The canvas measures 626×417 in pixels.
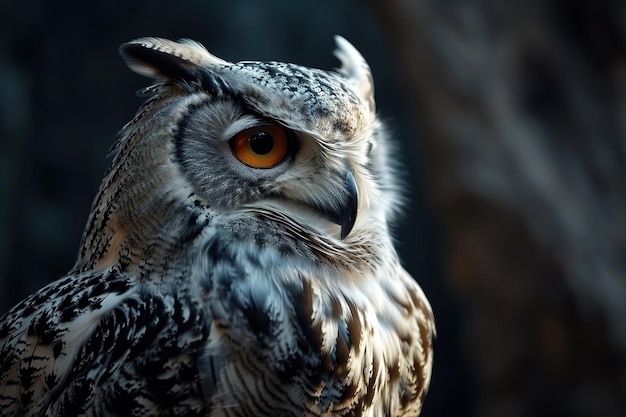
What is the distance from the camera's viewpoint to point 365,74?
144 cm

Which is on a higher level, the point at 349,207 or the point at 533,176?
the point at 533,176

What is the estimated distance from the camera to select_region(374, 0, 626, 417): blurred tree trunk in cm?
303

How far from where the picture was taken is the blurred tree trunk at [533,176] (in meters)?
3.03

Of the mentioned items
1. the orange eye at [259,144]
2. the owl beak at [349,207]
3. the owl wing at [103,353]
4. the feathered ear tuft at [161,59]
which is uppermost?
the feathered ear tuft at [161,59]

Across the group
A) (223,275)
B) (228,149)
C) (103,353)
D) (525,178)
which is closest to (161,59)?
(228,149)

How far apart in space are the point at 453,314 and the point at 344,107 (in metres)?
4.06

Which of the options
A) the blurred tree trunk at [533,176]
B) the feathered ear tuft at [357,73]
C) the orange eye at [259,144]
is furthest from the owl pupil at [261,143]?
the blurred tree trunk at [533,176]

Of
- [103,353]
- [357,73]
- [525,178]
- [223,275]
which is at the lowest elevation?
[103,353]

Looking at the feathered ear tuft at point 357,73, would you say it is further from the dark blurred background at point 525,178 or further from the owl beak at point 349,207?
the dark blurred background at point 525,178

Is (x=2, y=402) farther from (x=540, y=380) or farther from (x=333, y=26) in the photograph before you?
(x=333, y=26)

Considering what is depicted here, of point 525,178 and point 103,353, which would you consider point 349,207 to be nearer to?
point 103,353

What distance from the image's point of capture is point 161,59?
1204 mm

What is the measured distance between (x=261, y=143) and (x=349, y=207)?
20 cm

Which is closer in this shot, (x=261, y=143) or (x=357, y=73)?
(x=261, y=143)
